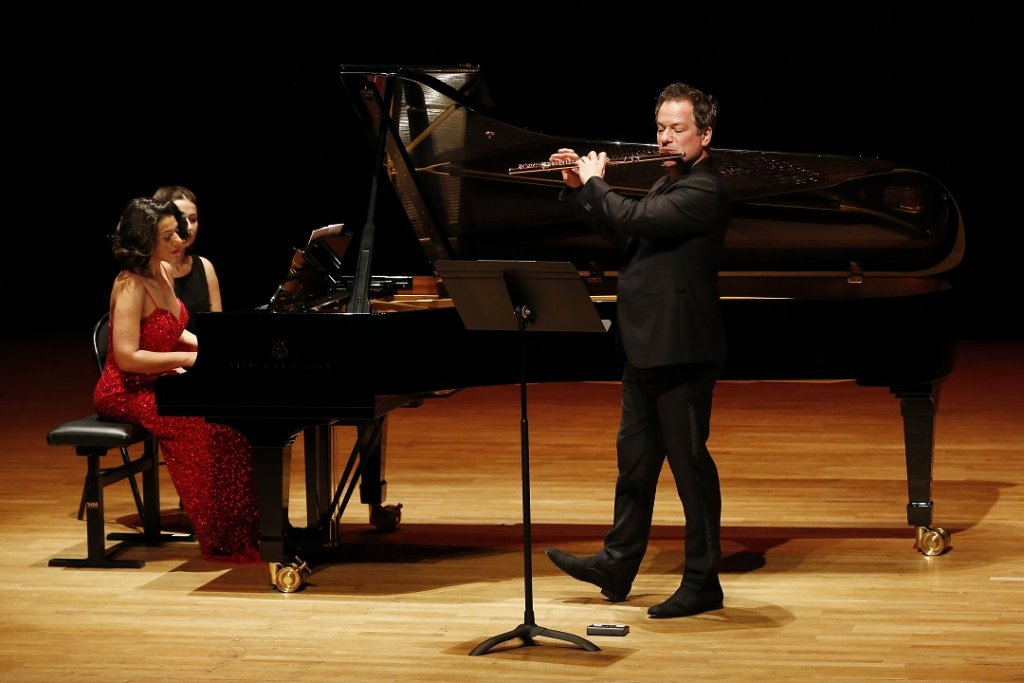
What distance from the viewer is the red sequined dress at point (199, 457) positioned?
4.42 metres

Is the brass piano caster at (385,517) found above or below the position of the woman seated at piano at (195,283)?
below

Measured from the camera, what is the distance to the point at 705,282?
146 inches

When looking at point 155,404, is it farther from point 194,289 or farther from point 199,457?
point 194,289

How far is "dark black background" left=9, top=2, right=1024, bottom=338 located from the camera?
907 cm

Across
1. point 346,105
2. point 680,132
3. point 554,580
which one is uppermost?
point 346,105

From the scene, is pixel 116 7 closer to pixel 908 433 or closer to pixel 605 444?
pixel 605 444

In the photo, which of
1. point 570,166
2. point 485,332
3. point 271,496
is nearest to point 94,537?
point 271,496

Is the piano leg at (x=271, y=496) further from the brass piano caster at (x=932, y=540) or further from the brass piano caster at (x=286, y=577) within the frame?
the brass piano caster at (x=932, y=540)

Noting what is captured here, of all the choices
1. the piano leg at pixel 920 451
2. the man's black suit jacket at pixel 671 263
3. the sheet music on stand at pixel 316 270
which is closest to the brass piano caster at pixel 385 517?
the sheet music on stand at pixel 316 270

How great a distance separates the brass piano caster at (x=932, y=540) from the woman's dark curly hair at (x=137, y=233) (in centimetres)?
252

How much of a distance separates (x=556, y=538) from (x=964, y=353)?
202 inches

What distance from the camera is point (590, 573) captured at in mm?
3932

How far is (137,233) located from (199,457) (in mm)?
716

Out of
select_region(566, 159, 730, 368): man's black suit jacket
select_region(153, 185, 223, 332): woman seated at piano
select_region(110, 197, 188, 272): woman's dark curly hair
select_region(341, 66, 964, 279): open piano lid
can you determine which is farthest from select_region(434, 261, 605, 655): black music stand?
select_region(153, 185, 223, 332): woman seated at piano
